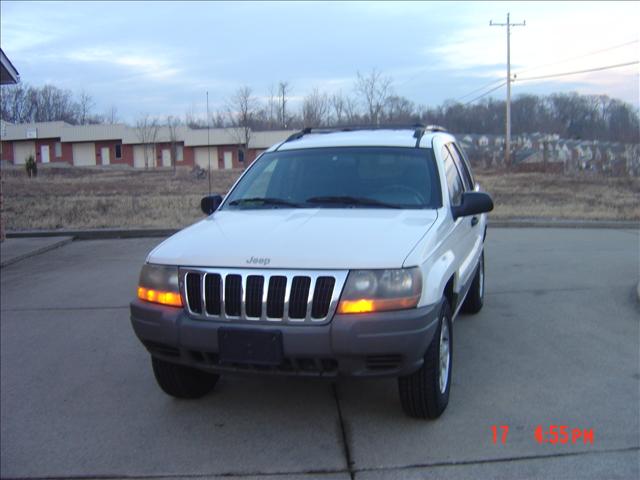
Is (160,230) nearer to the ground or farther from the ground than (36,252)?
farther from the ground

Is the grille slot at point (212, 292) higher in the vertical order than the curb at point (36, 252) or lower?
higher

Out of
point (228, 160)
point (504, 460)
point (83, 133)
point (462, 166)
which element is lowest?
point (504, 460)

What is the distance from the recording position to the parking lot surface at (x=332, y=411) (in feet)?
11.5

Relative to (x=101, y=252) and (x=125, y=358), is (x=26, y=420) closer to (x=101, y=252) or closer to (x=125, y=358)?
(x=125, y=358)

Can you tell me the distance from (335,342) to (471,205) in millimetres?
1794

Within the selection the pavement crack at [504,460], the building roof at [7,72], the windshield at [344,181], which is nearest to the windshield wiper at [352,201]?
the windshield at [344,181]

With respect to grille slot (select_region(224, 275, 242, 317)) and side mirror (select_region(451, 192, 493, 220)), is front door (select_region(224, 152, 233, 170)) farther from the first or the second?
grille slot (select_region(224, 275, 242, 317))

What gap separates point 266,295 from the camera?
11.4ft

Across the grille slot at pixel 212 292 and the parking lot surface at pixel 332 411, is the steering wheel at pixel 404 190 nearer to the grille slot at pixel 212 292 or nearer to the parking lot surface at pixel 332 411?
the parking lot surface at pixel 332 411

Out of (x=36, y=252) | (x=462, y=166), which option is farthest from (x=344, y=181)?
(x=36, y=252)

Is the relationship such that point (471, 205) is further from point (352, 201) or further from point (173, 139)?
point (173, 139)

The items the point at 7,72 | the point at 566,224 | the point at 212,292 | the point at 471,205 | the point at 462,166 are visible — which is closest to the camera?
the point at 212,292

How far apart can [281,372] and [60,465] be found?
1381 millimetres

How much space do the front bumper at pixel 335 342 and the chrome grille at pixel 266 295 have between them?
5 centimetres
